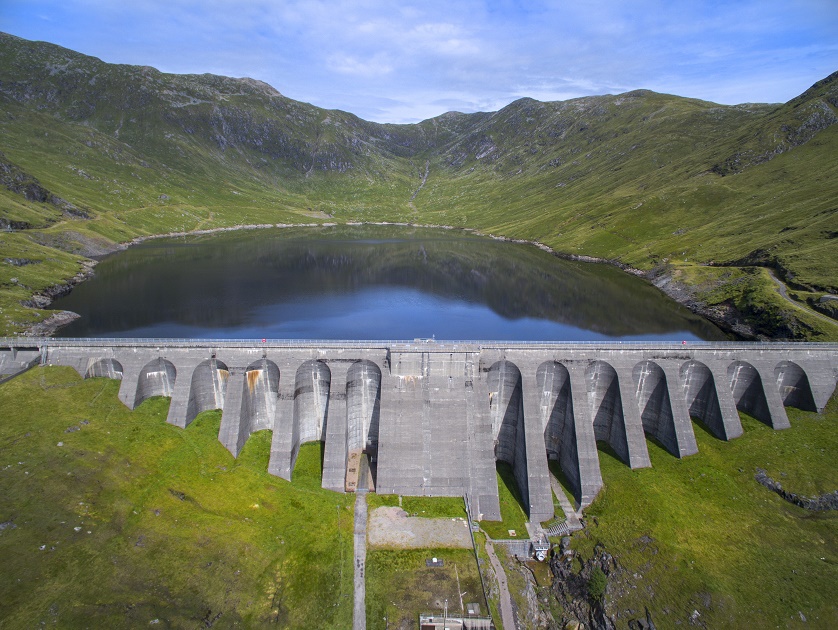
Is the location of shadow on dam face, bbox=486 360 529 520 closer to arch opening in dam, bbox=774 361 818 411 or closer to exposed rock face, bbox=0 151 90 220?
arch opening in dam, bbox=774 361 818 411

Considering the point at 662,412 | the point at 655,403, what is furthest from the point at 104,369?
the point at 662,412

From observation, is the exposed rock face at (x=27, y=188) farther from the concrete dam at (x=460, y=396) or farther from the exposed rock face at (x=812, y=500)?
the exposed rock face at (x=812, y=500)

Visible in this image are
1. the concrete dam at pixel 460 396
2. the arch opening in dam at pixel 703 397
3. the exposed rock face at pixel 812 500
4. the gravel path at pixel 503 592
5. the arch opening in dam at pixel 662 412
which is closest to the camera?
the gravel path at pixel 503 592

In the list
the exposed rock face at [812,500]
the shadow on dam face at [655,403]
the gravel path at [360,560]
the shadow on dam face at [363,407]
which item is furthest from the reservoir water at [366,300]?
the exposed rock face at [812,500]

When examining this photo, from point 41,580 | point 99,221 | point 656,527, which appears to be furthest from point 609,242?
point 99,221

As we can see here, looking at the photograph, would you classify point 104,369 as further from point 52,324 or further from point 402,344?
point 52,324

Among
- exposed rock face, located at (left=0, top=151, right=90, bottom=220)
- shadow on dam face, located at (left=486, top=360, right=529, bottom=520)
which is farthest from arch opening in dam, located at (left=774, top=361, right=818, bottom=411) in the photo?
exposed rock face, located at (left=0, top=151, right=90, bottom=220)
